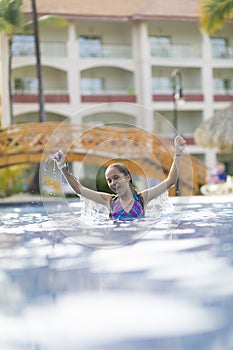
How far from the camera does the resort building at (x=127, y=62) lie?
73.0 ft

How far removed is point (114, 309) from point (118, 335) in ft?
1.59

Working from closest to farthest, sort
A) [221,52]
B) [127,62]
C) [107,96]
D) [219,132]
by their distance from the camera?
[219,132] < [107,96] < [127,62] < [221,52]

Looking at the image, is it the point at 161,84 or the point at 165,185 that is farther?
the point at 161,84

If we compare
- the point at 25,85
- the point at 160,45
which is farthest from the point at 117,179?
the point at 160,45

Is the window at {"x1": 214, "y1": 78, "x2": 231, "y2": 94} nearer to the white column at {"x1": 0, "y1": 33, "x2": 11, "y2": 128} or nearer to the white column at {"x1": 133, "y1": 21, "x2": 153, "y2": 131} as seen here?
the white column at {"x1": 133, "y1": 21, "x2": 153, "y2": 131}

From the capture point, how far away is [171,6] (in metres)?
24.0

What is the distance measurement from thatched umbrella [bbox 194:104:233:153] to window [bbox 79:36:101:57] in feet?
28.0

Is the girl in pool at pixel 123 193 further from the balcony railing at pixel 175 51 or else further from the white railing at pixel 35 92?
the balcony railing at pixel 175 51

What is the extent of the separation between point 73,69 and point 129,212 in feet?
55.3

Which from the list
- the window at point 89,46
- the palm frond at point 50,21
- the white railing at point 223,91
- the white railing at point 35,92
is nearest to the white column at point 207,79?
the white railing at point 223,91

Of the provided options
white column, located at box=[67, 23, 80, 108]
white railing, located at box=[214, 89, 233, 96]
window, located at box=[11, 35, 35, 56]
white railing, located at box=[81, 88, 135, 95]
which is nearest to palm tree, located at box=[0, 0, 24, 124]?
window, located at box=[11, 35, 35, 56]

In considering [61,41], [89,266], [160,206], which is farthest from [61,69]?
[89,266]

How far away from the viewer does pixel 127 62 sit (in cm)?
2331

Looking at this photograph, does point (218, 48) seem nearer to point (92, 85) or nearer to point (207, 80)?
point (207, 80)
